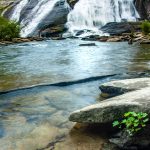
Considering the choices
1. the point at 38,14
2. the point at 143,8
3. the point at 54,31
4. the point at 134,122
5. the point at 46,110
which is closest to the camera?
the point at 134,122

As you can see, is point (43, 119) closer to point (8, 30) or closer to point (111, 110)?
point (111, 110)

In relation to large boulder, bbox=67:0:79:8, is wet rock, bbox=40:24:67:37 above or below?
below

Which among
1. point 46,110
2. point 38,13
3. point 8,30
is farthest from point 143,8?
point 46,110

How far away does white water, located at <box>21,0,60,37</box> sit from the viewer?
3990cm

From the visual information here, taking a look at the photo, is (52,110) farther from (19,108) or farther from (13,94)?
(13,94)

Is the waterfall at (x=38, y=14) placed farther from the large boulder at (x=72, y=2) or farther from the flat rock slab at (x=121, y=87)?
the flat rock slab at (x=121, y=87)

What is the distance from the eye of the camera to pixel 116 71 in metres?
11.1

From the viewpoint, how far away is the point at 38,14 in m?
42.1

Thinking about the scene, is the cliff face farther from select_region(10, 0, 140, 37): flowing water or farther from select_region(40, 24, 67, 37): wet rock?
select_region(40, 24, 67, 37): wet rock

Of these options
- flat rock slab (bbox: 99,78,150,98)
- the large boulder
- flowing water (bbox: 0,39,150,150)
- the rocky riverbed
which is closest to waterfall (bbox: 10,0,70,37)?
the large boulder

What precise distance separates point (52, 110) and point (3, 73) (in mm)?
5240

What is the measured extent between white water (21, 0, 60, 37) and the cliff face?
10.2m

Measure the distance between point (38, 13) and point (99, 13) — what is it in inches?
297

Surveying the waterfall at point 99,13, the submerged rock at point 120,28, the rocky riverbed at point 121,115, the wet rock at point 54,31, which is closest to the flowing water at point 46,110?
the rocky riverbed at point 121,115
